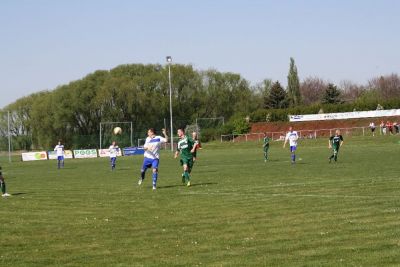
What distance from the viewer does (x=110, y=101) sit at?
327ft

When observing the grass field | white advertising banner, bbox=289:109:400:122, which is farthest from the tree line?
the grass field

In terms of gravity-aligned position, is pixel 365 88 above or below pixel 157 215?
above

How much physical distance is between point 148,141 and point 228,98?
85.0 metres

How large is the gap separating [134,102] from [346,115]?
30.6m

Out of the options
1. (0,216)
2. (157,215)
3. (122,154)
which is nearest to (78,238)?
(157,215)

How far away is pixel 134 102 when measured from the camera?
98.4 meters

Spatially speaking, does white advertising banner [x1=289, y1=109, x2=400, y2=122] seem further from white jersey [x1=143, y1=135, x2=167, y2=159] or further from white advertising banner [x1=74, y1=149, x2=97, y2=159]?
white jersey [x1=143, y1=135, x2=167, y2=159]

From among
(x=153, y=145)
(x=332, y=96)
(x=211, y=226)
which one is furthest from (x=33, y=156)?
(x=211, y=226)

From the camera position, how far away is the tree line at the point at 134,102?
9862 centimetres

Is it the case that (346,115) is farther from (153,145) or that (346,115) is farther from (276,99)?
(153,145)

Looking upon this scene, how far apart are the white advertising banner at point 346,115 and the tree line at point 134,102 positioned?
123 inches

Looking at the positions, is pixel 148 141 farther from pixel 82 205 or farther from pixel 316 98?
pixel 316 98

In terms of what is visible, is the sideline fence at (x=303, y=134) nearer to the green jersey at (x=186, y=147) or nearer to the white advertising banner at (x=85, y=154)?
the white advertising banner at (x=85, y=154)

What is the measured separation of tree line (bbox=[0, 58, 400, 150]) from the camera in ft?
324
